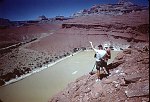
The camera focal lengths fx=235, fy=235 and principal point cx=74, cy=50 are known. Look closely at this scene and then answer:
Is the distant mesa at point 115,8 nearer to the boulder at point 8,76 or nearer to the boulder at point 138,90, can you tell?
the boulder at point 138,90

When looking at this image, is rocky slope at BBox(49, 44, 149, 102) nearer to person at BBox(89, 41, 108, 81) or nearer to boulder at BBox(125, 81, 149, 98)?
boulder at BBox(125, 81, 149, 98)

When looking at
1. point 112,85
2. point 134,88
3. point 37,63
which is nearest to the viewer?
point 134,88

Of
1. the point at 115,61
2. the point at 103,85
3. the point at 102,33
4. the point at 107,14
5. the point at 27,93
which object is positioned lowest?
the point at 27,93

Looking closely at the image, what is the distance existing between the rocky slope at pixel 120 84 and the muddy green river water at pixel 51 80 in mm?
145

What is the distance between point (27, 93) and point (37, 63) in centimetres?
124

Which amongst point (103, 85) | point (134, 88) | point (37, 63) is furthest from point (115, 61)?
point (37, 63)

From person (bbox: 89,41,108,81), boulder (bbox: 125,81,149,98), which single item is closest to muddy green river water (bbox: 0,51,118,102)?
person (bbox: 89,41,108,81)

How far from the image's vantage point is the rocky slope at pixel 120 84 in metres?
3.41

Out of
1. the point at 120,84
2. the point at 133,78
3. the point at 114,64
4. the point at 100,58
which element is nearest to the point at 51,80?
the point at 100,58

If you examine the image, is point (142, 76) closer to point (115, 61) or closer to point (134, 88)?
point (134, 88)

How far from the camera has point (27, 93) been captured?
15.1ft

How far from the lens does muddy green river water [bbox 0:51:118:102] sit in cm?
434

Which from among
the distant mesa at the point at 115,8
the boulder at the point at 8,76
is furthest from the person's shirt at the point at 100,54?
the boulder at the point at 8,76

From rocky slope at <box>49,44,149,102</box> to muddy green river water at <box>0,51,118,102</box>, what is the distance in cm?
15
